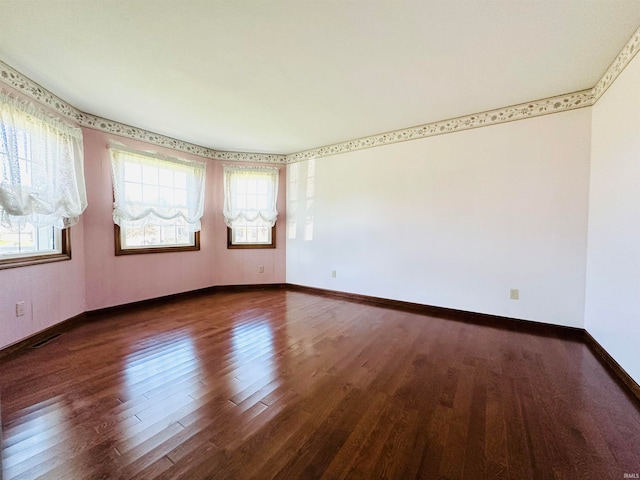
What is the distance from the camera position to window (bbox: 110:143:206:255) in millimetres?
3363

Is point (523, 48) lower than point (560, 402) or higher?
higher

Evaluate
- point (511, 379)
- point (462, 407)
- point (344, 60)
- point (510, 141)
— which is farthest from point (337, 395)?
point (510, 141)

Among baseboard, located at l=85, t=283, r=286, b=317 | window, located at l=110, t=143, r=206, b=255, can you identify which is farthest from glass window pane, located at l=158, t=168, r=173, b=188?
baseboard, located at l=85, t=283, r=286, b=317

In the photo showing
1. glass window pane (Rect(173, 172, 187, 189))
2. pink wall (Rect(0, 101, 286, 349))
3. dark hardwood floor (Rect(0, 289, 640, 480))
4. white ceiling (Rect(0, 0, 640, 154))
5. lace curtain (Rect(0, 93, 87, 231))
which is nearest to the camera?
dark hardwood floor (Rect(0, 289, 640, 480))

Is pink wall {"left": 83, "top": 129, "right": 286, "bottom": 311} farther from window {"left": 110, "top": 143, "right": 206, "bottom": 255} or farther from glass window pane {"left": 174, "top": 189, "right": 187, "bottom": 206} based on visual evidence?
glass window pane {"left": 174, "top": 189, "right": 187, "bottom": 206}

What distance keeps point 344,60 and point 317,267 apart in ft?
10.2

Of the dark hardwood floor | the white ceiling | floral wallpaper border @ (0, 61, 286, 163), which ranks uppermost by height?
the white ceiling


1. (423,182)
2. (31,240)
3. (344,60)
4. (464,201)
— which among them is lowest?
(31,240)

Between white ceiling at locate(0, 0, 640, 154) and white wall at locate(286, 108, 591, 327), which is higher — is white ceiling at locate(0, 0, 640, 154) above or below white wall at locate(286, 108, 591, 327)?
above

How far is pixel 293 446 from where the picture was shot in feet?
4.27

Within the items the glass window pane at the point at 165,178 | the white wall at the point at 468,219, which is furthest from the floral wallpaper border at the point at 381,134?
the glass window pane at the point at 165,178

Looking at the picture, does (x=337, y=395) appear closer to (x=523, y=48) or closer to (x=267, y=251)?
(x=523, y=48)

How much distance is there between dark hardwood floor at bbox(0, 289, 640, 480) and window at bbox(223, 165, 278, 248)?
2205mm

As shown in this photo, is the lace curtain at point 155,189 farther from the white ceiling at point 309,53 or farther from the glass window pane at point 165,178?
the white ceiling at point 309,53
